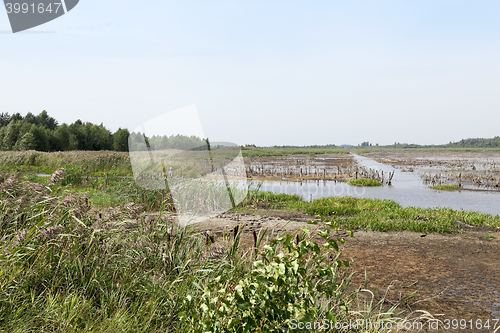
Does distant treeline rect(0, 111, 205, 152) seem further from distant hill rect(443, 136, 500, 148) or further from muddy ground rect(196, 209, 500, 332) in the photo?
distant hill rect(443, 136, 500, 148)

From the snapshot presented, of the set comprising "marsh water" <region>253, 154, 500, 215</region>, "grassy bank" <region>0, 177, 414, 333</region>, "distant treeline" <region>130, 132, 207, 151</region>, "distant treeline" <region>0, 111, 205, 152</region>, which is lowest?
"marsh water" <region>253, 154, 500, 215</region>

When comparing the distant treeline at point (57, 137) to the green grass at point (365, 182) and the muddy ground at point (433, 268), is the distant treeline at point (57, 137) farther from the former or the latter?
the muddy ground at point (433, 268)

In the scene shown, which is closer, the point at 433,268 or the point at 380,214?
the point at 433,268

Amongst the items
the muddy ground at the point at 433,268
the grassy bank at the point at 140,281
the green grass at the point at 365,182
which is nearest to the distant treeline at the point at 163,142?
the muddy ground at the point at 433,268

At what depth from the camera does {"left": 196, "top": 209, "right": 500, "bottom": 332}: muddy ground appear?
4.56m

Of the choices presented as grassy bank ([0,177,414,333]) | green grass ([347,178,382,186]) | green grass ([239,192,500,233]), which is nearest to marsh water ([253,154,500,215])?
green grass ([347,178,382,186])

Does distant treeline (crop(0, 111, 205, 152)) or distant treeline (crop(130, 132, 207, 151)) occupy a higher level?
distant treeline (crop(0, 111, 205, 152))

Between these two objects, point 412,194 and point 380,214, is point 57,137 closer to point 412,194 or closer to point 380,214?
point 412,194

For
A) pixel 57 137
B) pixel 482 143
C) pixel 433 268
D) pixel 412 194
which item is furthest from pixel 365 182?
pixel 482 143

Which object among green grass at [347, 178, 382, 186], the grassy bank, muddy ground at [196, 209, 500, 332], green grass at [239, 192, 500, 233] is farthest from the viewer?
green grass at [347, 178, 382, 186]

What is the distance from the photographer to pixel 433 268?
19.6 feet

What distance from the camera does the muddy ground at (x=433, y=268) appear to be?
4.56m

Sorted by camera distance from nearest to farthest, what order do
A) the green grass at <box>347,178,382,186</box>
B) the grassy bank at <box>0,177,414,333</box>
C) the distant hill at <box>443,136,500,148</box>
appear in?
the grassy bank at <box>0,177,414,333</box> → the green grass at <box>347,178,382,186</box> → the distant hill at <box>443,136,500,148</box>

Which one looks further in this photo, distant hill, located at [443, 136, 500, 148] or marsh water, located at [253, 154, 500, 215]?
distant hill, located at [443, 136, 500, 148]
